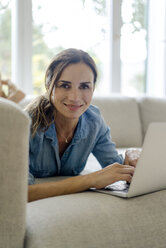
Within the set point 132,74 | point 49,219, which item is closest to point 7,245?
point 49,219

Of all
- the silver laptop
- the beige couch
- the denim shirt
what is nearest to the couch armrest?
the beige couch

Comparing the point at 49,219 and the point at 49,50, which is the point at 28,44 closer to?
the point at 49,50

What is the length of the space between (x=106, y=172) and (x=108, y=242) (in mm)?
248

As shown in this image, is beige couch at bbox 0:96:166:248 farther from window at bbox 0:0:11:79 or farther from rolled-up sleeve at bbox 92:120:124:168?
window at bbox 0:0:11:79

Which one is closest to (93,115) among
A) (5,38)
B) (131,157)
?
(131,157)

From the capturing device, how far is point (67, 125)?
1451 mm

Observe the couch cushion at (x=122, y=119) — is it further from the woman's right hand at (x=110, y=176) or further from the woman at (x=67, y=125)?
the woman's right hand at (x=110, y=176)

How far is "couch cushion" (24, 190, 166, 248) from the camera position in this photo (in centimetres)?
93

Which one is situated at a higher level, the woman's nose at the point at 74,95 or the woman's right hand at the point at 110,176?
the woman's nose at the point at 74,95

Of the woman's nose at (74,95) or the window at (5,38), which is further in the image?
the window at (5,38)

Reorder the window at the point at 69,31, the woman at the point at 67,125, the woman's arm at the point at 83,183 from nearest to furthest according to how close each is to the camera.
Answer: the woman's arm at the point at 83,183 → the woman at the point at 67,125 → the window at the point at 69,31

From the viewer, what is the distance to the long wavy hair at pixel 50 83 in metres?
1.33

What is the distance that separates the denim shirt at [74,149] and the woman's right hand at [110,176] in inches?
10.0

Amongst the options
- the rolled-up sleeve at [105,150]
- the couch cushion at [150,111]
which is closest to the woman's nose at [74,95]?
the rolled-up sleeve at [105,150]
